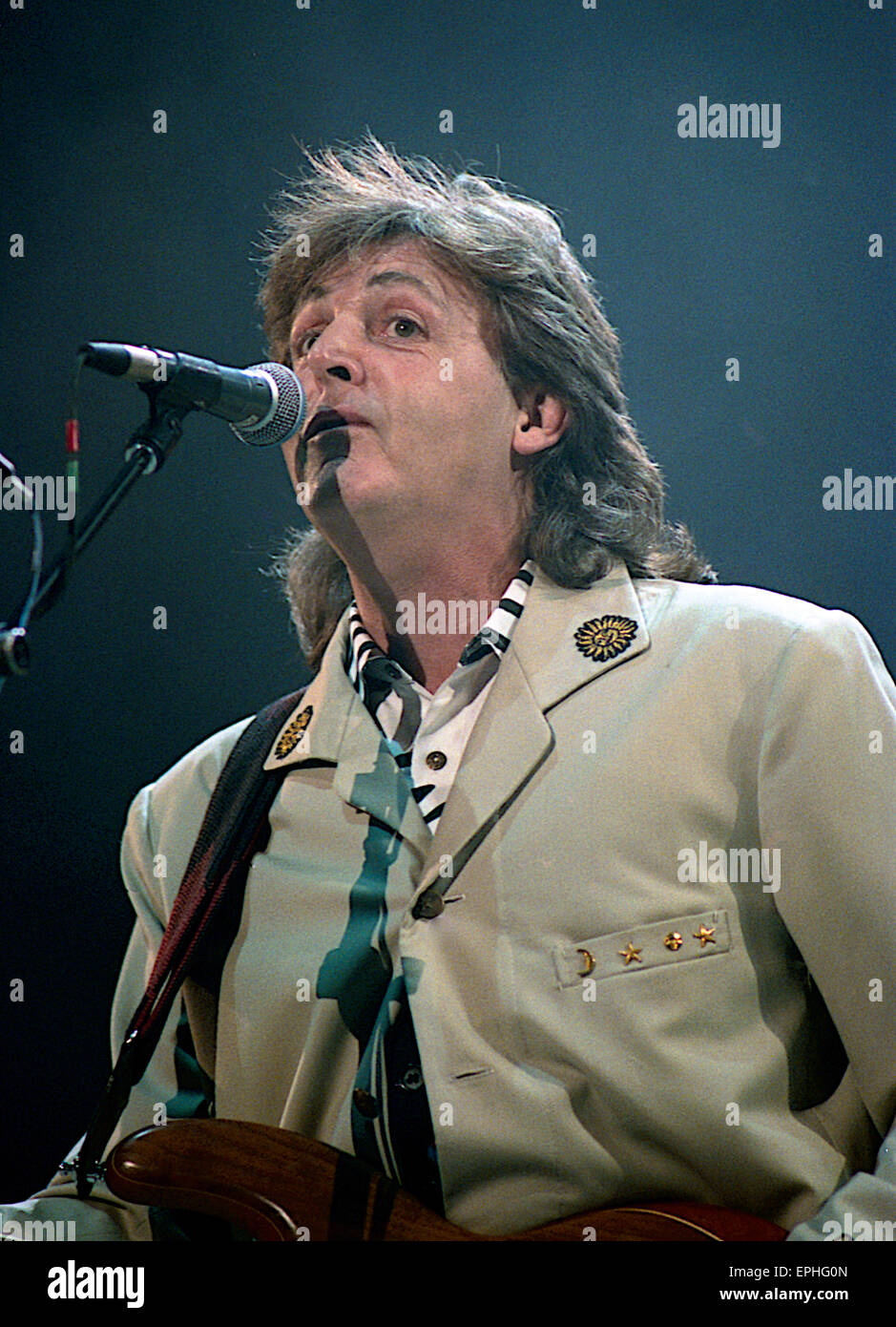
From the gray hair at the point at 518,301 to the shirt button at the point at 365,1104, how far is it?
0.84 metres

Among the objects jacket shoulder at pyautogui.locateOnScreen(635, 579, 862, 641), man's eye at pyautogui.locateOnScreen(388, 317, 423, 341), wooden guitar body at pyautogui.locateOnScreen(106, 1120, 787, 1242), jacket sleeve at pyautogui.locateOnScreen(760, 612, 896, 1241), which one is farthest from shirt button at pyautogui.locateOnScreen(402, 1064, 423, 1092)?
man's eye at pyautogui.locateOnScreen(388, 317, 423, 341)

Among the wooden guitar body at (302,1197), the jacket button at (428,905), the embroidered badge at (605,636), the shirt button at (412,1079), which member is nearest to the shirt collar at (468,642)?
the embroidered badge at (605,636)

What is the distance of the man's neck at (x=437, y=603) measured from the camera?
92.9 inches

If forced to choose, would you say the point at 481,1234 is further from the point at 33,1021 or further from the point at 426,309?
the point at 426,309

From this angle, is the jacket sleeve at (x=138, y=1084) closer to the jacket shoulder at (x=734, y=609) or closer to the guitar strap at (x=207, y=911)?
the guitar strap at (x=207, y=911)

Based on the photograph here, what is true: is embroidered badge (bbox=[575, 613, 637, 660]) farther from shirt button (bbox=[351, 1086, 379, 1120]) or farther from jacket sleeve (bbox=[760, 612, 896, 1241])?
shirt button (bbox=[351, 1086, 379, 1120])

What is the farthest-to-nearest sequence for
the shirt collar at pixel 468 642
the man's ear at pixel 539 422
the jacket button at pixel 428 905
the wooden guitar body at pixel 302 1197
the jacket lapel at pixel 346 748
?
1. the man's ear at pixel 539 422
2. the shirt collar at pixel 468 642
3. the jacket lapel at pixel 346 748
4. the jacket button at pixel 428 905
5. the wooden guitar body at pixel 302 1197

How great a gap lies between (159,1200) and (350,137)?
1.84 meters

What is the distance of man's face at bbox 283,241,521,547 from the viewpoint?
2.30m

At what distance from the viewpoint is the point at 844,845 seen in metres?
1.86

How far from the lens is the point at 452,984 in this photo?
6.49 feet

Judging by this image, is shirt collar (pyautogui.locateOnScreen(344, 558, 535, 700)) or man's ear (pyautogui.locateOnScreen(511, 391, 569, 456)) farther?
man's ear (pyautogui.locateOnScreen(511, 391, 569, 456))

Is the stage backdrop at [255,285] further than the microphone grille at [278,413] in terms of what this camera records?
Yes

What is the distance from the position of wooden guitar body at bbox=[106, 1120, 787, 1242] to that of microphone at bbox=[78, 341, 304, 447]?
3.17 feet
